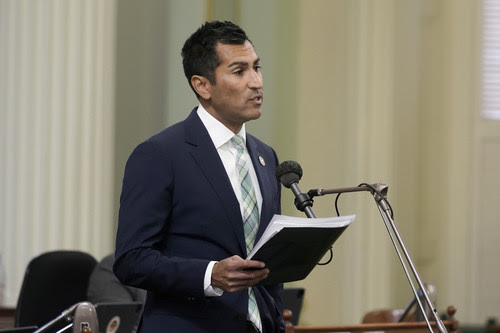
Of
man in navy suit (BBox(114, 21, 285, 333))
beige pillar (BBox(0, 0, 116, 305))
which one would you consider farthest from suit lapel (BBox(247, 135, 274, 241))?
beige pillar (BBox(0, 0, 116, 305))

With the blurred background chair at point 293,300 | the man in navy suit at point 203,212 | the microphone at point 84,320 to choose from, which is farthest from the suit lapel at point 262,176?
the blurred background chair at point 293,300

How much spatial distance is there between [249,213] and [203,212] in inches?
5.2

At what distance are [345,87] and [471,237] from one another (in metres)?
1.35

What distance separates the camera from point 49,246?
631 centimetres

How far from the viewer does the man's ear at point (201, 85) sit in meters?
2.74

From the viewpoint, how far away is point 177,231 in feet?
8.54

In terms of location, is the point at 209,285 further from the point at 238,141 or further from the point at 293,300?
the point at 293,300

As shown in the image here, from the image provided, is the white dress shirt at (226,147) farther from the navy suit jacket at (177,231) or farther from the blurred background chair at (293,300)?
the blurred background chair at (293,300)

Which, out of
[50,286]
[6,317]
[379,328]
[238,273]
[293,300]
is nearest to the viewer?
[238,273]

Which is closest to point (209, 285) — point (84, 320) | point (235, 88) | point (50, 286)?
point (235, 88)

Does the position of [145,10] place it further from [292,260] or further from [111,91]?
[292,260]

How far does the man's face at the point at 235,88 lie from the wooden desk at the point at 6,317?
8.86 ft

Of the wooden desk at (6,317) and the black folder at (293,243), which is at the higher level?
the black folder at (293,243)

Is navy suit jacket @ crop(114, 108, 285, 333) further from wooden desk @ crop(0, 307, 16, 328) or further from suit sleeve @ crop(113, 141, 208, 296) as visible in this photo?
wooden desk @ crop(0, 307, 16, 328)
